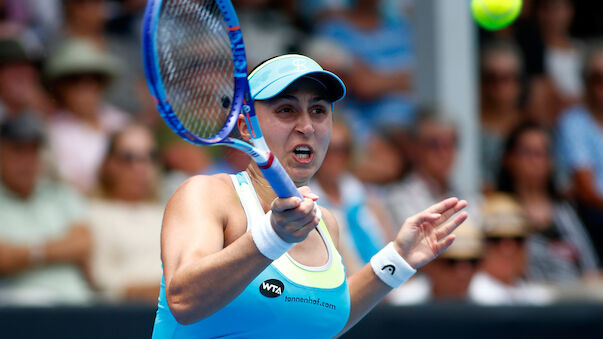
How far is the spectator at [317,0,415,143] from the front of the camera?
27.0 feet

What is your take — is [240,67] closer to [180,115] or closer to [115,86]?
[180,115]

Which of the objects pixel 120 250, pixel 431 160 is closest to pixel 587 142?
pixel 431 160

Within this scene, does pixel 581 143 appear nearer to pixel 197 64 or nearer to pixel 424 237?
pixel 424 237

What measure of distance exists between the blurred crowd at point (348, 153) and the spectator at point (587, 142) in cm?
1

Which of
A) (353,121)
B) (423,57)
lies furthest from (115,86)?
(423,57)

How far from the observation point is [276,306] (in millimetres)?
3035

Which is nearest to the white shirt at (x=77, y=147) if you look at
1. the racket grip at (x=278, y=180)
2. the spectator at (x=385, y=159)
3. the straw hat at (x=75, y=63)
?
the straw hat at (x=75, y=63)

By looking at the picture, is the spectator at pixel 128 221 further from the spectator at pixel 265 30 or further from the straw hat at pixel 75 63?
the spectator at pixel 265 30

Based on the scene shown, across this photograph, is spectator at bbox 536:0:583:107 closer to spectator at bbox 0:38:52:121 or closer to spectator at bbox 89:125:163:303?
spectator at bbox 89:125:163:303

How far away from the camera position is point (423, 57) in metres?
8.04

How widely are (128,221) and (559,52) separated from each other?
16.9 feet

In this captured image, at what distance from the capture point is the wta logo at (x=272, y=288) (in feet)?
9.87

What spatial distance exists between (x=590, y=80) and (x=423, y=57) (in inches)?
66.7

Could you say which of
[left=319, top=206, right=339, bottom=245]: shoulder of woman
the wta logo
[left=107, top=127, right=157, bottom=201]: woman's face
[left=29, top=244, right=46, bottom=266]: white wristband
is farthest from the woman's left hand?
[left=107, top=127, right=157, bottom=201]: woman's face
